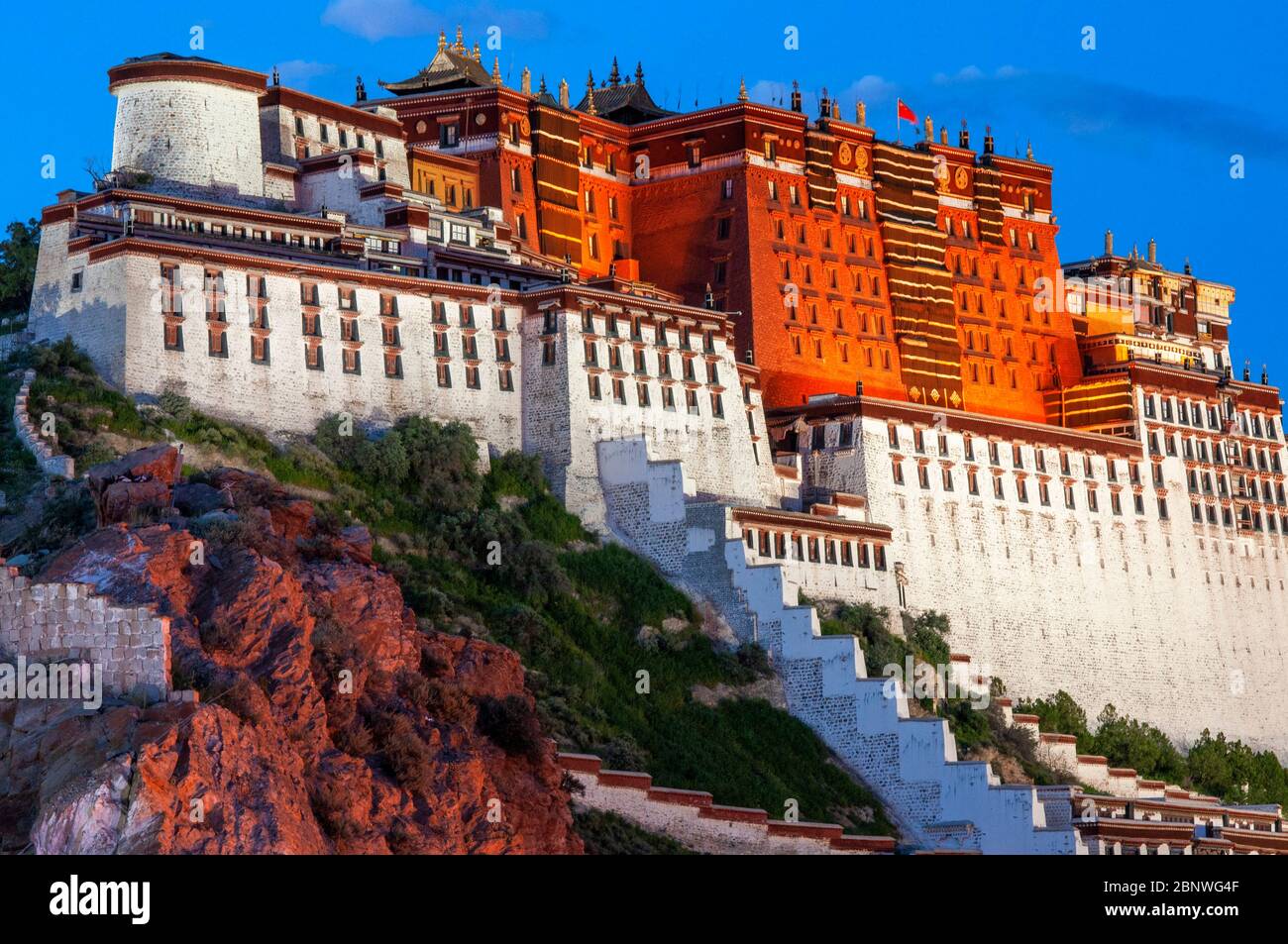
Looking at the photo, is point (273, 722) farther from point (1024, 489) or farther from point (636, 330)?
point (1024, 489)

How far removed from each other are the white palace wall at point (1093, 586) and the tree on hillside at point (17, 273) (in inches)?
1211

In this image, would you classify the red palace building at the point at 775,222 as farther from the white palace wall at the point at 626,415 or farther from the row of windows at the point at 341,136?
the white palace wall at the point at 626,415

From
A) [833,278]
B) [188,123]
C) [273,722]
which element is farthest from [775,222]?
[273,722]

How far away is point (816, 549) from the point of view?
104 m

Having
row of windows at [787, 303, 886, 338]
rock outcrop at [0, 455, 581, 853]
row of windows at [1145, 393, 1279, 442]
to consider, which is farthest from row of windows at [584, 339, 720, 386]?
row of windows at [1145, 393, 1279, 442]

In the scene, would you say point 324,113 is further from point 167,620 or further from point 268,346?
point 167,620

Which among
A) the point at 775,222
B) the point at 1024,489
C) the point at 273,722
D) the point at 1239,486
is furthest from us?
the point at 1239,486

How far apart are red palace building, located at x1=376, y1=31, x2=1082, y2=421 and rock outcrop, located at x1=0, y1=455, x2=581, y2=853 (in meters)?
44.9

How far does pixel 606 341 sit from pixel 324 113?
18.1m

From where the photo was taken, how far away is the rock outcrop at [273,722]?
2277 inches

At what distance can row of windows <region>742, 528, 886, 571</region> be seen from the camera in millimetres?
101125

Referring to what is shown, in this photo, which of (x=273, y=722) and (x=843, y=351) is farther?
(x=843, y=351)

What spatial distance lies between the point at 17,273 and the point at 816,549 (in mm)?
30664
